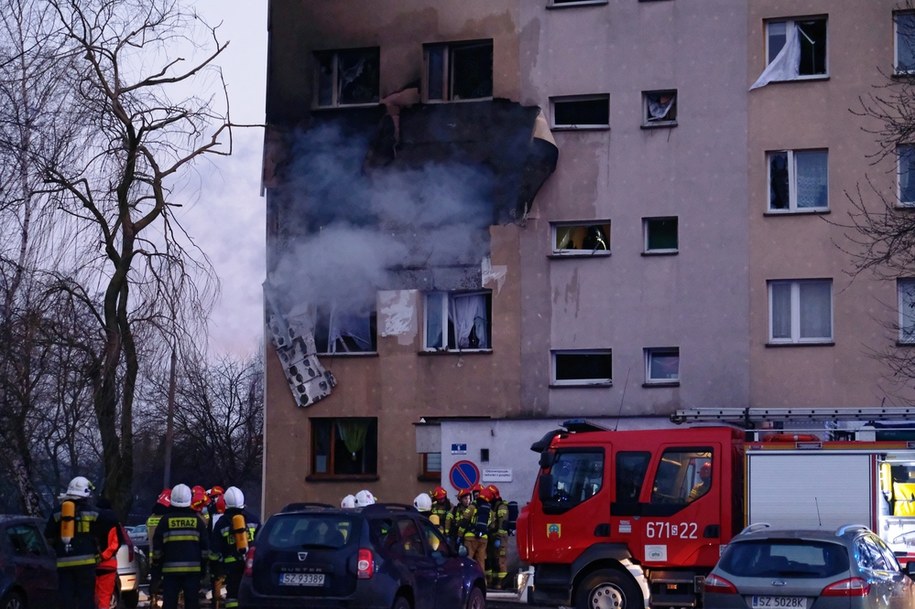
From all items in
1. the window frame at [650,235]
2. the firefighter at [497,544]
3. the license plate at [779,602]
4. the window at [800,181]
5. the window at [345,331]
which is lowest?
the firefighter at [497,544]

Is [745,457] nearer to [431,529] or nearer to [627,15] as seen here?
[431,529]

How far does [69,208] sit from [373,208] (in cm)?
920

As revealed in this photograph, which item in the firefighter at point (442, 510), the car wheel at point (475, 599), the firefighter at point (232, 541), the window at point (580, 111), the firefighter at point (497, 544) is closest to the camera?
the car wheel at point (475, 599)

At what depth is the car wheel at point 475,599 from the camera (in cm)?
1534

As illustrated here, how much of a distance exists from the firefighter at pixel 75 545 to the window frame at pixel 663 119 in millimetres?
15256

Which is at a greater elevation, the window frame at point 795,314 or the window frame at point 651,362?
the window frame at point 795,314

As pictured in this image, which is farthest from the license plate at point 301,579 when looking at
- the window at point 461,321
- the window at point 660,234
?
the window at point 660,234

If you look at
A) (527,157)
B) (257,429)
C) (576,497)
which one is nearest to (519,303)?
(527,157)

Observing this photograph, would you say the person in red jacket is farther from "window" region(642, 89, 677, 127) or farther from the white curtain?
the white curtain

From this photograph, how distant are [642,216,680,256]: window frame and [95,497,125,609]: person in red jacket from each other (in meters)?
13.6

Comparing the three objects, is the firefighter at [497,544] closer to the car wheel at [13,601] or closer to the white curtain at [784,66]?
the car wheel at [13,601]

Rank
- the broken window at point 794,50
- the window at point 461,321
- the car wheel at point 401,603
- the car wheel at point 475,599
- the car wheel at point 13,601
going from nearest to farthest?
the car wheel at point 401,603 < the car wheel at point 13,601 < the car wheel at point 475,599 < the broken window at point 794,50 < the window at point 461,321

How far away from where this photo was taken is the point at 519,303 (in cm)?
2708

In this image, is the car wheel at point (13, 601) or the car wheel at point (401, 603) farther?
the car wheel at point (13, 601)
